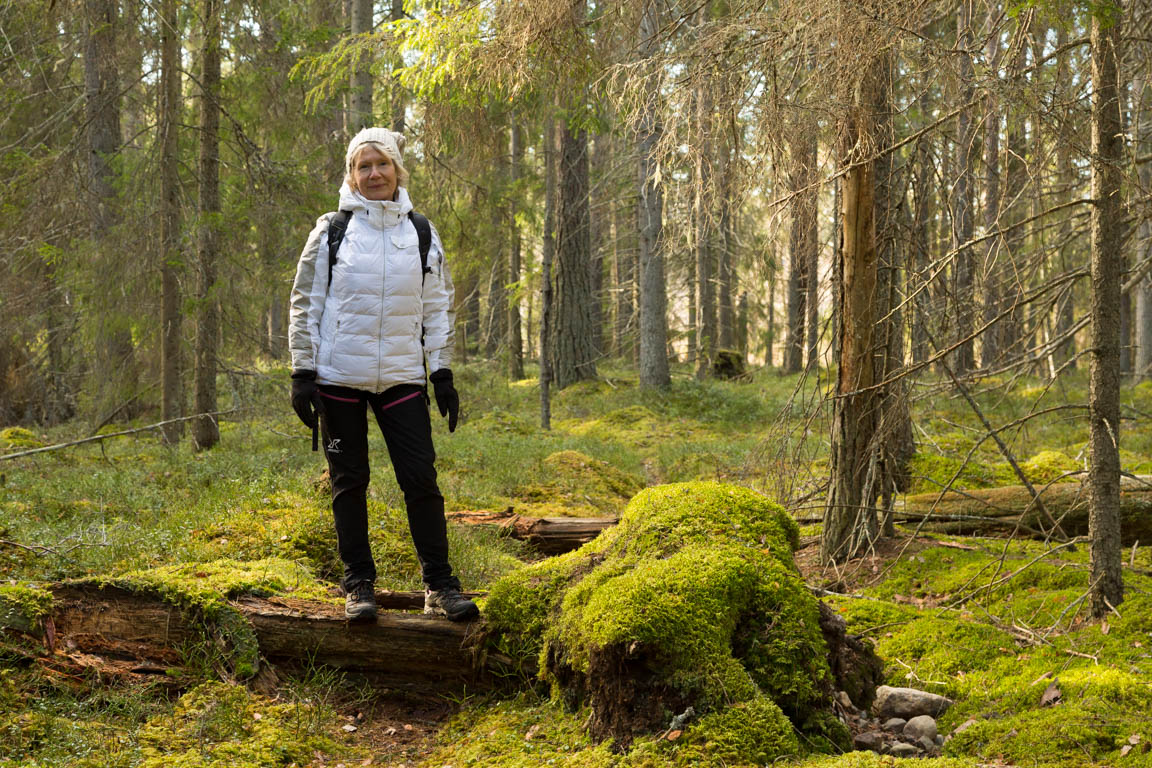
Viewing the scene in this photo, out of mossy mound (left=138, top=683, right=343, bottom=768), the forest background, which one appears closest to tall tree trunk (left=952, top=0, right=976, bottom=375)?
the forest background

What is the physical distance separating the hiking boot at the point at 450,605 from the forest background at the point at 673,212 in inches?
84.6

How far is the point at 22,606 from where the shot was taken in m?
3.75

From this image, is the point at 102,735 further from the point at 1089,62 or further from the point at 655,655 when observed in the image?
the point at 1089,62

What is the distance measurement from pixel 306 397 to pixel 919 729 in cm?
324

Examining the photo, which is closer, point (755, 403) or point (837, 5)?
point (837, 5)

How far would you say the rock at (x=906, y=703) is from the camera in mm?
3941

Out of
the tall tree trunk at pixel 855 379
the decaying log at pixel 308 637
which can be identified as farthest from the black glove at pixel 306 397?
the tall tree trunk at pixel 855 379

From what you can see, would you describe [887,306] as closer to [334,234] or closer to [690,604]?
[690,604]

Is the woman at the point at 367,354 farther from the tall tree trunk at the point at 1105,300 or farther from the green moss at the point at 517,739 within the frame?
the tall tree trunk at the point at 1105,300

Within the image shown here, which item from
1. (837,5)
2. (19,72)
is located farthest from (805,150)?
(19,72)

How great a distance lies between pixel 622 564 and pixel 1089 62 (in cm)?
381

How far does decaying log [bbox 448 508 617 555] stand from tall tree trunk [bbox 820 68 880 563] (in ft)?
5.78

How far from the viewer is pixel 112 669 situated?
3.78 metres

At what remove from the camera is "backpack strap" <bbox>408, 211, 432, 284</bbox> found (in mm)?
4504
